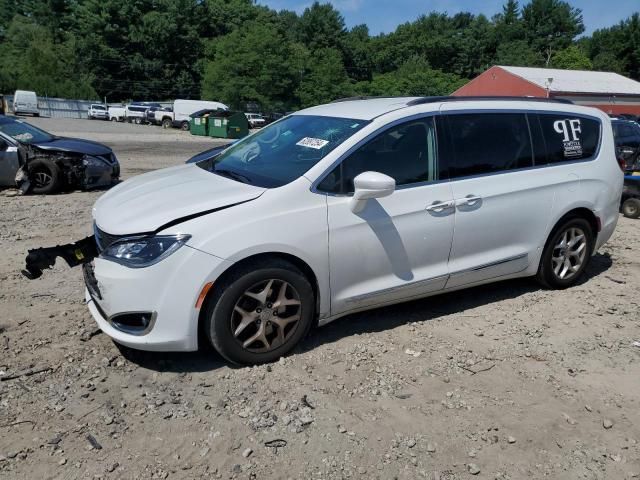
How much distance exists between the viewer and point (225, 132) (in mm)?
32094

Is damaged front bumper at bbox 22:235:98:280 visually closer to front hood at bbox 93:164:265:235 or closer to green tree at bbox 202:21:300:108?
front hood at bbox 93:164:265:235

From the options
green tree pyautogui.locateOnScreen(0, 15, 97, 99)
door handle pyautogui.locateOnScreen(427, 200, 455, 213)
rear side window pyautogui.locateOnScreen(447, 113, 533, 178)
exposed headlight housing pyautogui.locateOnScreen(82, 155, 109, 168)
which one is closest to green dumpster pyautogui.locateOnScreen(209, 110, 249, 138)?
exposed headlight housing pyautogui.locateOnScreen(82, 155, 109, 168)

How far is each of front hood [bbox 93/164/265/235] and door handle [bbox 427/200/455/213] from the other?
1279 mm

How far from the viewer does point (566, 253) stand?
523 cm

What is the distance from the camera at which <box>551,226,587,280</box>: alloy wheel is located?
203 inches

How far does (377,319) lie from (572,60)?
94727mm

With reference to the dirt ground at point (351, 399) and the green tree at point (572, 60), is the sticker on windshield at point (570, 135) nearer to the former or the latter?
the dirt ground at point (351, 399)

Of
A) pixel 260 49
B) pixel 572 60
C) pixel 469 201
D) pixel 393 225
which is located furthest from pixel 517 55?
pixel 393 225

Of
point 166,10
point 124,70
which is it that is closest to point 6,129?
point 124,70

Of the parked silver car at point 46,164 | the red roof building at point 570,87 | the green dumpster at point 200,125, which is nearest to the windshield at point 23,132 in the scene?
the parked silver car at point 46,164

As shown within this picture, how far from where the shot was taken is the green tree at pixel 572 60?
281ft

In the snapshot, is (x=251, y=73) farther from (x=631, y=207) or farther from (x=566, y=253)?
(x=566, y=253)

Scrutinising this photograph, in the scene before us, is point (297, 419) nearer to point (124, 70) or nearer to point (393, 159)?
point (393, 159)

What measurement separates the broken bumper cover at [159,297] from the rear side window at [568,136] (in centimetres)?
320
